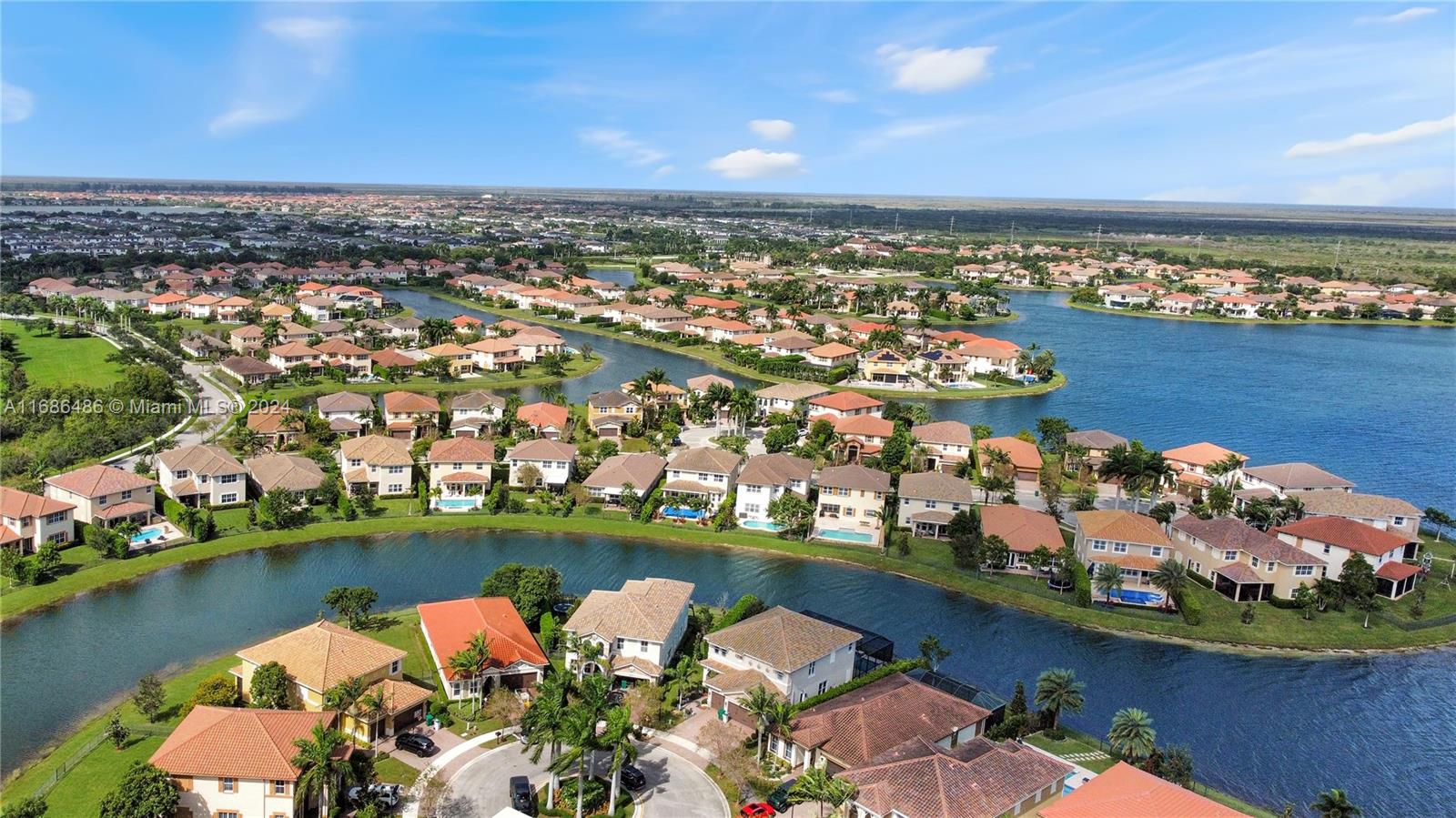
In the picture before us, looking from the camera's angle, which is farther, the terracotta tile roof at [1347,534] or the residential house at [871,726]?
the terracotta tile roof at [1347,534]

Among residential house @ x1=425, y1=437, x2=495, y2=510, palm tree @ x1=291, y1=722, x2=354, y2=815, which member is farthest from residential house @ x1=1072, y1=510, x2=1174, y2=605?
palm tree @ x1=291, y1=722, x2=354, y2=815

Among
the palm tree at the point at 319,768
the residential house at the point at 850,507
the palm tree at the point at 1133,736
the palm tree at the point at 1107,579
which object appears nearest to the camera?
the palm tree at the point at 319,768

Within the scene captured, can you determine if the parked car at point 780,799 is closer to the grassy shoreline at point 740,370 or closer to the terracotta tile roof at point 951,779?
the terracotta tile roof at point 951,779

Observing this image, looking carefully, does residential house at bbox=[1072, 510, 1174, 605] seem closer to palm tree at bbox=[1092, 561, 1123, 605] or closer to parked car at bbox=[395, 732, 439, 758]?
palm tree at bbox=[1092, 561, 1123, 605]

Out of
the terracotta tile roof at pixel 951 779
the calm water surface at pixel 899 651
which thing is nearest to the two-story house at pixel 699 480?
the calm water surface at pixel 899 651

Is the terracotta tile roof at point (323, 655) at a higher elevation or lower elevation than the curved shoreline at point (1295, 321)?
lower

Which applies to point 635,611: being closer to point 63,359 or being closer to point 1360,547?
point 1360,547

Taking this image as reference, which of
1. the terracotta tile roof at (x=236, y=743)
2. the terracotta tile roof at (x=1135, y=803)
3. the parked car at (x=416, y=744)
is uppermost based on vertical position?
the terracotta tile roof at (x=236, y=743)

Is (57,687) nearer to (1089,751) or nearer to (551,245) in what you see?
(1089,751)
